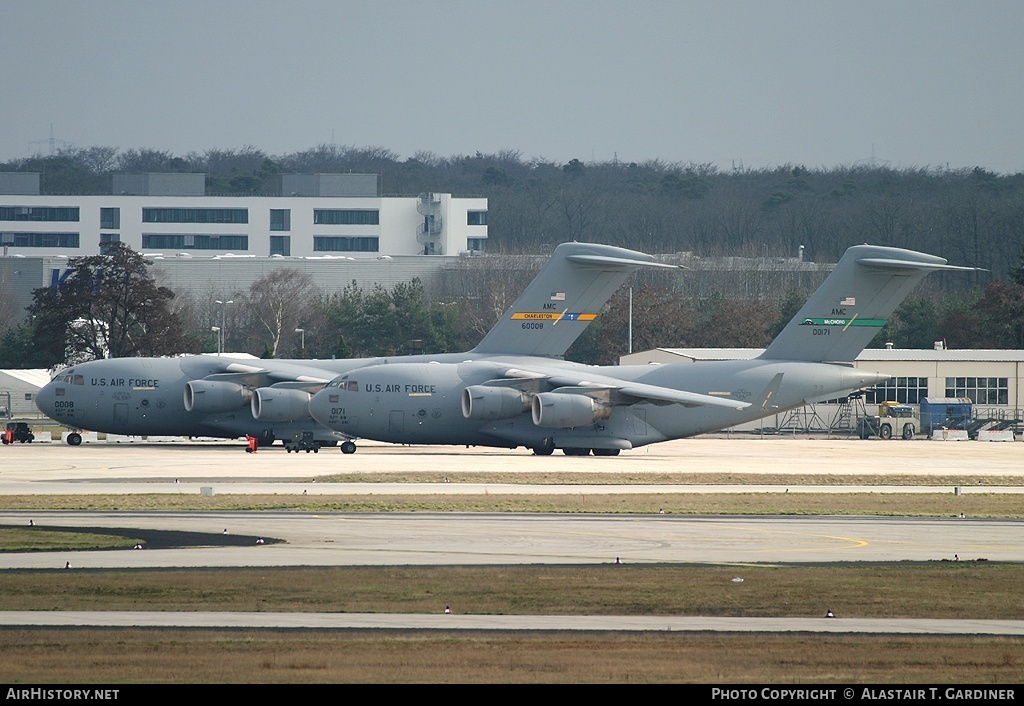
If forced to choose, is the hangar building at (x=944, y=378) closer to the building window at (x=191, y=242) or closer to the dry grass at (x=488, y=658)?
the dry grass at (x=488, y=658)

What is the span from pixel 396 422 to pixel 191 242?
123 metres

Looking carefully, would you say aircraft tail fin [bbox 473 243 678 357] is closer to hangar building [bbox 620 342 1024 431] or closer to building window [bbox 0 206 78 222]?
hangar building [bbox 620 342 1024 431]

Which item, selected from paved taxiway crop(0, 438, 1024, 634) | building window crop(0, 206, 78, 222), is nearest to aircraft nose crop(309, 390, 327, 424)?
paved taxiway crop(0, 438, 1024, 634)

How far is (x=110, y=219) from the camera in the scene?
171125mm

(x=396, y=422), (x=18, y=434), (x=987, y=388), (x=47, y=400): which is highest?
(x=47, y=400)

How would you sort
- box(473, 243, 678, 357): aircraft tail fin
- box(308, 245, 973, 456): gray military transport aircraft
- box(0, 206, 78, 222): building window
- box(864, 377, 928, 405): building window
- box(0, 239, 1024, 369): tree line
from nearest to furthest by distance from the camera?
box(308, 245, 973, 456): gray military transport aircraft
box(473, 243, 678, 357): aircraft tail fin
box(864, 377, 928, 405): building window
box(0, 239, 1024, 369): tree line
box(0, 206, 78, 222): building window

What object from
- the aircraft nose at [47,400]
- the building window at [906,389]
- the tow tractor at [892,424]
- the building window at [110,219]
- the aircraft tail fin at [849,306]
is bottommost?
the tow tractor at [892,424]

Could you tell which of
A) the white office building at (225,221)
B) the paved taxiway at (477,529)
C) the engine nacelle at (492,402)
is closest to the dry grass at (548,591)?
the paved taxiway at (477,529)

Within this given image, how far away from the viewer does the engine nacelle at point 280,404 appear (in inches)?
2197

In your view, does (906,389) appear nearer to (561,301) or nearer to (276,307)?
(561,301)

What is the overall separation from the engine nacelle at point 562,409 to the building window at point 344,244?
12256 cm

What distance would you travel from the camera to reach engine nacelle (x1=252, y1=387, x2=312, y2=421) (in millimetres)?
55812

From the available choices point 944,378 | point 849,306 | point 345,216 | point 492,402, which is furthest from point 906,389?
point 345,216

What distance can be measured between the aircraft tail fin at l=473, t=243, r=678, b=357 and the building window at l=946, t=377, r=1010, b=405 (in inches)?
1094
